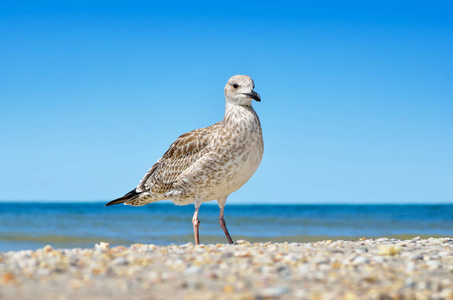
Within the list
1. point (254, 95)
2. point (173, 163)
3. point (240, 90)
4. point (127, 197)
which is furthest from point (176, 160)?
point (254, 95)

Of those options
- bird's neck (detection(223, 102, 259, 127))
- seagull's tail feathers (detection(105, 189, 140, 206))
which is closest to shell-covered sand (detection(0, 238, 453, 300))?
bird's neck (detection(223, 102, 259, 127))

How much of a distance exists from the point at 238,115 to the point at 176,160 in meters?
1.40

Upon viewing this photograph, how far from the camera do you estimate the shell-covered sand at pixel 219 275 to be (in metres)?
3.93

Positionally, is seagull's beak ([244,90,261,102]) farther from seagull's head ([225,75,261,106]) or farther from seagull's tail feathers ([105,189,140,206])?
seagull's tail feathers ([105,189,140,206])

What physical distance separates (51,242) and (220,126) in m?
10.3

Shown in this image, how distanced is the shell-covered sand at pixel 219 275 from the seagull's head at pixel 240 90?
2428mm

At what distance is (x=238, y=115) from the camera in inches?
289

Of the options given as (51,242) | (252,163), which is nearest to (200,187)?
(252,163)

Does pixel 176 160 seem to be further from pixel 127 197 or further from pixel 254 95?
pixel 254 95

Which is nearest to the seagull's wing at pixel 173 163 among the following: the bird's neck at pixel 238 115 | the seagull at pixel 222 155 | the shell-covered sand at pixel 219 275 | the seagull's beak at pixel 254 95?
the seagull at pixel 222 155

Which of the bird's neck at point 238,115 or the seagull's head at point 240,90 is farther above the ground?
the seagull's head at point 240,90

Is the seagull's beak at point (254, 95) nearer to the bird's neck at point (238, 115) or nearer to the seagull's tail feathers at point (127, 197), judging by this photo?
the bird's neck at point (238, 115)

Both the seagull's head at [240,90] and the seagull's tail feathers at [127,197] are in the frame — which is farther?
the seagull's tail feathers at [127,197]

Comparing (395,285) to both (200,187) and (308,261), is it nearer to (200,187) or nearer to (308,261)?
(308,261)
